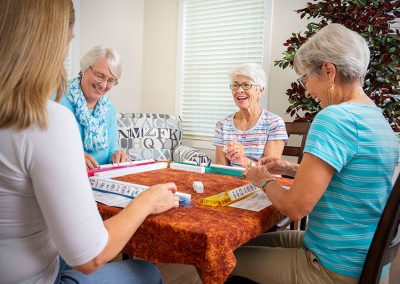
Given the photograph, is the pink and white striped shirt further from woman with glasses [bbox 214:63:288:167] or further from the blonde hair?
the blonde hair

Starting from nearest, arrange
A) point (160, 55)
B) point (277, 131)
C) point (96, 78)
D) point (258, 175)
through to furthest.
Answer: point (258, 175) < point (96, 78) < point (277, 131) < point (160, 55)

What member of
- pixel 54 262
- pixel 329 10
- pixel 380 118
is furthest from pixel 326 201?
pixel 329 10

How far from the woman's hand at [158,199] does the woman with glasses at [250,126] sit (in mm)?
1169

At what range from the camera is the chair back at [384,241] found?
0.91m

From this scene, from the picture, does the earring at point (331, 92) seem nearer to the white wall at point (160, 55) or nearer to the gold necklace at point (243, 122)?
the gold necklace at point (243, 122)

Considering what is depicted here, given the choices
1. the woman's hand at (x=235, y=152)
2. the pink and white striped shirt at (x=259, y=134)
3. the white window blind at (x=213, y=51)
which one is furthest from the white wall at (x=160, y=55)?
the woman's hand at (x=235, y=152)

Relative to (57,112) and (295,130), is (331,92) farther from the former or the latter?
(295,130)

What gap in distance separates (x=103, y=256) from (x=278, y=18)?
10.7 ft

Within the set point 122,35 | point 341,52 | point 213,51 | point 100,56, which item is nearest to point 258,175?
point 341,52

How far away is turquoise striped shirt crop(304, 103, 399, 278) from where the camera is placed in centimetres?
99

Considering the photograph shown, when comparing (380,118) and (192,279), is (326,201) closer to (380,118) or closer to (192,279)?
(380,118)

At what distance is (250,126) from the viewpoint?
2367 mm

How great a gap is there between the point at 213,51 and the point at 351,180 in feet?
10.3

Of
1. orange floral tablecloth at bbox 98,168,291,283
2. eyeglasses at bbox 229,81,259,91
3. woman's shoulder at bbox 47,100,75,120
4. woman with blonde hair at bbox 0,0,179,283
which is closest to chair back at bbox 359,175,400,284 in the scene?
orange floral tablecloth at bbox 98,168,291,283
